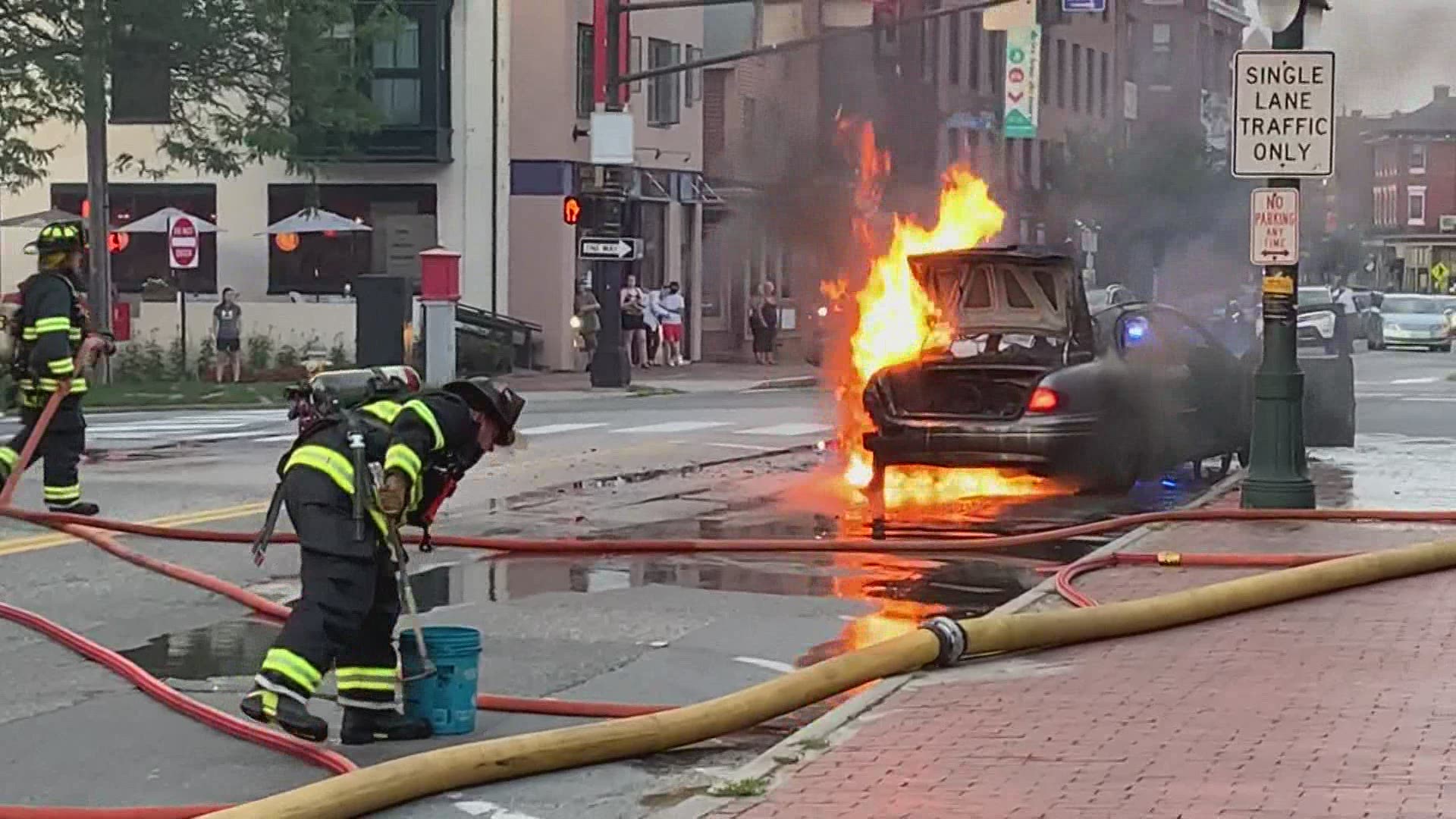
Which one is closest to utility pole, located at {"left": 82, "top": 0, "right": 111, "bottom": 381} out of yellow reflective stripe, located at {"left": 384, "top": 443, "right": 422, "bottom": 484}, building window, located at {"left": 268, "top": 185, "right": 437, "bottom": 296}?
building window, located at {"left": 268, "top": 185, "right": 437, "bottom": 296}

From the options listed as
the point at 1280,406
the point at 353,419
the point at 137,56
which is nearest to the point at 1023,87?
the point at 1280,406

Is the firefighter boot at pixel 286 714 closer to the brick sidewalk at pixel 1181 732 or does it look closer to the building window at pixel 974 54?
the brick sidewalk at pixel 1181 732

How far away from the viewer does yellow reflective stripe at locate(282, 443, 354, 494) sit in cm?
754

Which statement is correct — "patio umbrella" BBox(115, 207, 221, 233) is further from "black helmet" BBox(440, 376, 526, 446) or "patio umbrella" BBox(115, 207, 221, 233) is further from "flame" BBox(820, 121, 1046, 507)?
"black helmet" BBox(440, 376, 526, 446)

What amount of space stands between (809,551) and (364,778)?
6359mm

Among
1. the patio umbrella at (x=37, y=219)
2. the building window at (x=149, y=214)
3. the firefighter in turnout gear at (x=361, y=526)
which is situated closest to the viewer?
the firefighter in turnout gear at (x=361, y=526)

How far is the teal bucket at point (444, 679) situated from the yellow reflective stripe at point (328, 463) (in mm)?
659

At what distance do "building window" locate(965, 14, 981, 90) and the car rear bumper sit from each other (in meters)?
11.2

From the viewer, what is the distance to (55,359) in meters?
13.3

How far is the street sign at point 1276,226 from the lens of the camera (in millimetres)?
13945

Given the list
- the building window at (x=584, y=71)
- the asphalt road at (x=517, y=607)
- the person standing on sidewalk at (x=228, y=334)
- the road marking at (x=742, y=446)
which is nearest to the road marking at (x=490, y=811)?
the asphalt road at (x=517, y=607)

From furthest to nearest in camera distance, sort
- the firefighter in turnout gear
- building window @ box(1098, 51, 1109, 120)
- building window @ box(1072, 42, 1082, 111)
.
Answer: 1. building window @ box(1072, 42, 1082, 111)
2. building window @ box(1098, 51, 1109, 120)
3. the firefighter in turnout gear

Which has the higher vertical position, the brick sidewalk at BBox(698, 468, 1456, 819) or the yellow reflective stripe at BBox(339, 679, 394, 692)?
the yellow reflective stripe at BBox(339, 679, 394, 692)

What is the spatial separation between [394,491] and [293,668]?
2.21ft
